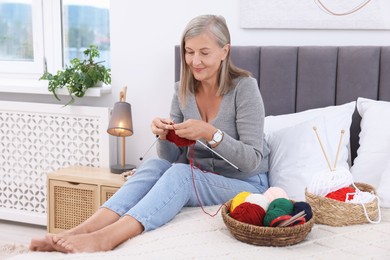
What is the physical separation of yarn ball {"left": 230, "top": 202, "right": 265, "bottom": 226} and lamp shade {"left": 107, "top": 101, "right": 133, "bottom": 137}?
3.92 ft

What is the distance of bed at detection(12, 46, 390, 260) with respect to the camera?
66.9 inches

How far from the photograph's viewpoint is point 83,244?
5.46 ft

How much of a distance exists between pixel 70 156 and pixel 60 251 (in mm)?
1530

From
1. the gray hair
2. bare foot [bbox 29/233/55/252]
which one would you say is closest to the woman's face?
the gray hair

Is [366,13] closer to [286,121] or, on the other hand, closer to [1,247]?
[286,121]

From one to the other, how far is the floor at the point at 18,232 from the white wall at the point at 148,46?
682 mm

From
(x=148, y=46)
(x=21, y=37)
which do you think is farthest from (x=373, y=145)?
(x=21, y=37)

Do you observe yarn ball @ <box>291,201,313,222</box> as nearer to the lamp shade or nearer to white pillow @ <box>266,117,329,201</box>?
white pillow @ <box>266,117,329,201</box>

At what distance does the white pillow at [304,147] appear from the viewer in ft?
7.40

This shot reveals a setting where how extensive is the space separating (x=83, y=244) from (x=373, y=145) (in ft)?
4.12

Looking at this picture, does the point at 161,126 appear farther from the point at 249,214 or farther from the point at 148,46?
the point at 148,46

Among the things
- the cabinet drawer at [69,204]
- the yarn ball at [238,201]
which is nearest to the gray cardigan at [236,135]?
the yarn ball at [238,201]

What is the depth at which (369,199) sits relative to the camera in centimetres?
188

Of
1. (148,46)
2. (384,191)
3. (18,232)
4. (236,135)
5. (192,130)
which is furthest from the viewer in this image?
(18,232)
